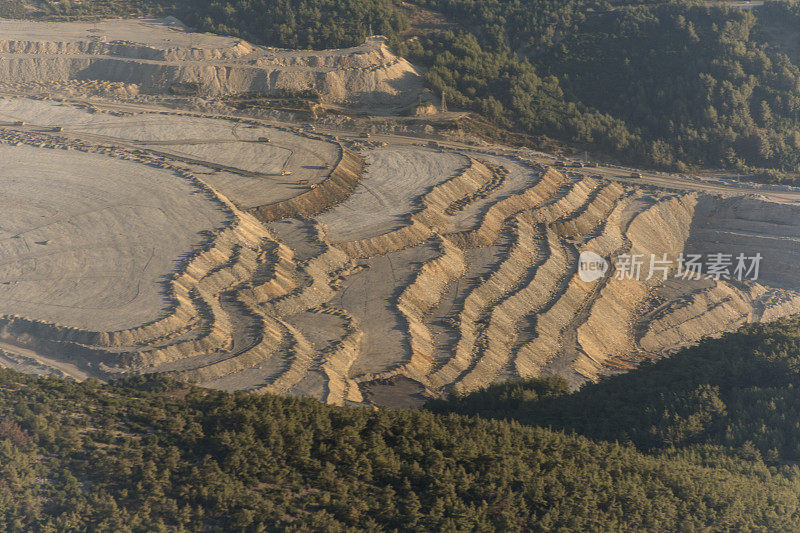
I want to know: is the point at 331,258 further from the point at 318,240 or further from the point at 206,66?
the point at 206,66

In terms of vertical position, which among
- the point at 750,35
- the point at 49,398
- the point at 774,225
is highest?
the point at 750,35

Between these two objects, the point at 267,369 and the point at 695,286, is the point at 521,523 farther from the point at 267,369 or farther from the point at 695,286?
the point at 695,286

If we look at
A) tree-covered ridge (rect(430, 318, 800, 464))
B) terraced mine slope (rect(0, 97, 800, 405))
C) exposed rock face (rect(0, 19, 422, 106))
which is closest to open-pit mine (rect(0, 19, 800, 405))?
terraced mine slope (rect(0, 97, 800, 405))

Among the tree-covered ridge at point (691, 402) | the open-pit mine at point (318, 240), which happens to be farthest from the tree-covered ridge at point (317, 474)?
the open-pit mine at point (318, 240)

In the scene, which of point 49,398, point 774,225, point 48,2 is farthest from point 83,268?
point 48,2

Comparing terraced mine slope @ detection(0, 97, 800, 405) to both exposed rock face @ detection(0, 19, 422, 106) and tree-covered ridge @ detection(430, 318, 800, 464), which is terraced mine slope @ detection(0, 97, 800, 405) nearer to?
tree-covered ridge @ detection(430, 318, 800, 464)

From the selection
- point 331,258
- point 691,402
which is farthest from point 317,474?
point 331,258
